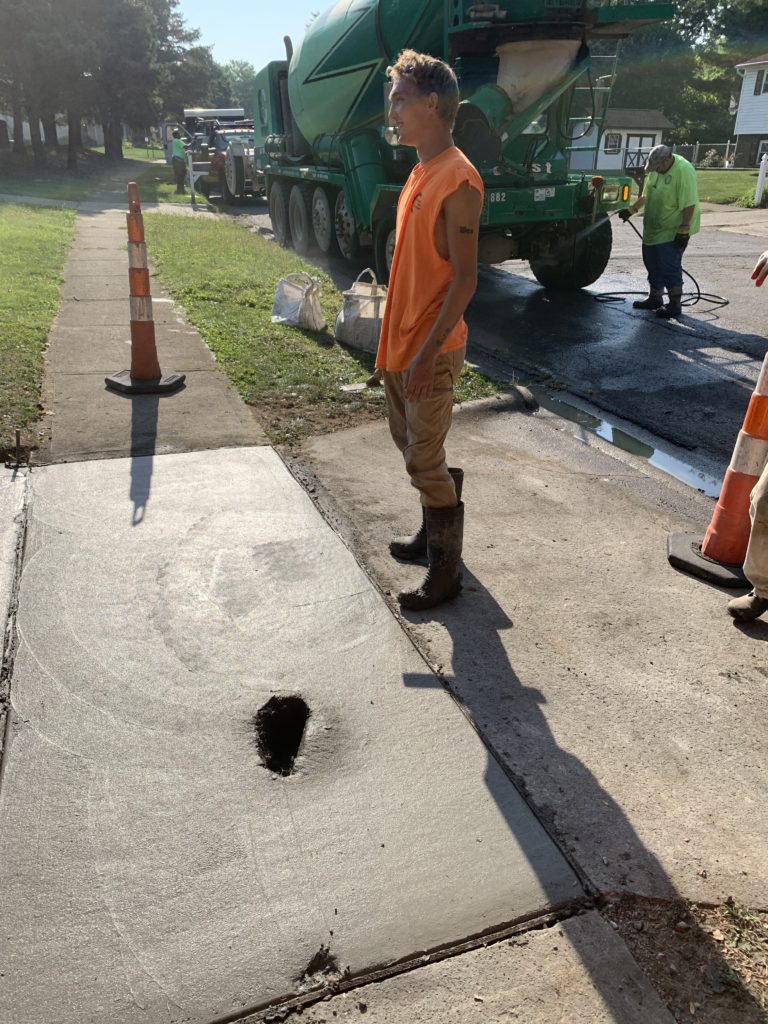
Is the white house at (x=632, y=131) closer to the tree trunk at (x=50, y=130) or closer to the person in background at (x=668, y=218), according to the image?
the tree trunk at (x=50, y=130)

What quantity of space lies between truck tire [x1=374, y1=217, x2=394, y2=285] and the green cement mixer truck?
0.05 ft

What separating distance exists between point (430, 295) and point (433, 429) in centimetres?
53

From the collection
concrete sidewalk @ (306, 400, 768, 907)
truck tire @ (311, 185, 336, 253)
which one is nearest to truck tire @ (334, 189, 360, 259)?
truck tire @ (311, 185, 336, 253)

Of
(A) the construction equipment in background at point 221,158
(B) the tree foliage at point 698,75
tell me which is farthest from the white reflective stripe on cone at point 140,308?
(B) the tree foliage at point 698,75

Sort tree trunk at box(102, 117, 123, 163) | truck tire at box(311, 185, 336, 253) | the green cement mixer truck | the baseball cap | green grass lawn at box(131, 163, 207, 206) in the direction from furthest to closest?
tree trunk at box(102, 117, 123, 163)
green grass lawn at box(131, 163, 207, 206)
truck tire at box(311, 185, 336, 253)
the baseball cap
the green cement mixer truck

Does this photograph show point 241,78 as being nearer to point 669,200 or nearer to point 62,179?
point 62,179

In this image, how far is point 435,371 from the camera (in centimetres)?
344

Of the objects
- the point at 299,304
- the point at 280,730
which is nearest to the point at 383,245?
the point at 299,304

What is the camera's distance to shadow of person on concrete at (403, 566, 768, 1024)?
201 centimetres

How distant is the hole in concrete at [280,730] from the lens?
2.74 meters

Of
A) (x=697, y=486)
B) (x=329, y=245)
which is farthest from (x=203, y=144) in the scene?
(x=697, y=486)

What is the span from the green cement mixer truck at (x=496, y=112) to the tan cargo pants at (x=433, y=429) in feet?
19.6

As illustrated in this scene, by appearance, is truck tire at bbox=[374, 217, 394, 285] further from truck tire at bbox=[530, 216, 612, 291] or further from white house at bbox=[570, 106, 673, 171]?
white house at bbox=[570, 106, 673, 171]

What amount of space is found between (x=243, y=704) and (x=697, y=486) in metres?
3.34
